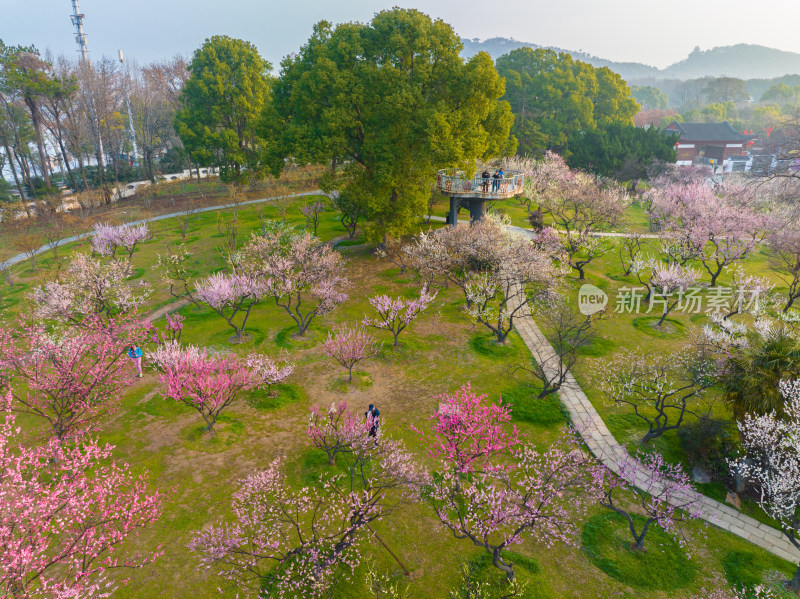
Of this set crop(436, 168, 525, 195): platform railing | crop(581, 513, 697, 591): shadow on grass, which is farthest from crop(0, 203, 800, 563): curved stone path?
crop(436, 168, 525, 195): platform railing

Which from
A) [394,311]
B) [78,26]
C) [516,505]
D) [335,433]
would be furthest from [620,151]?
[78,26]

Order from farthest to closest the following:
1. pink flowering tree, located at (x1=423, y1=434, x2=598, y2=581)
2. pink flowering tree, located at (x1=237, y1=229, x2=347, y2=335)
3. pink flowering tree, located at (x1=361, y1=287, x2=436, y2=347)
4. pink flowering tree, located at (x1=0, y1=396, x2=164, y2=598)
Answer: pink flowering tree, located at (x1=237, y1=229, x2=347, y2=335) → pink flowering tree, located at (x1=361, y1=287, x2=436, y2=347) → pink flowering tree, located at (x1=423, y1=434, x2=598, y2=581) → pink flowering tree, located at (x1=0, y1=396, x2=164, y2=598)

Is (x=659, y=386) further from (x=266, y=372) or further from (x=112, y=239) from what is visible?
(x=112, y=239)

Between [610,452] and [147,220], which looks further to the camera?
[147,220]

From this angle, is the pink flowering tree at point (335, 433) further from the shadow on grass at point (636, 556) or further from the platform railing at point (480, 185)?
the platform railing at point (480, 185)

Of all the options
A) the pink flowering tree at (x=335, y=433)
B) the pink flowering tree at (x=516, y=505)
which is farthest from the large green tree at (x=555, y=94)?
the pink flowering tree at (x=335, y=433)

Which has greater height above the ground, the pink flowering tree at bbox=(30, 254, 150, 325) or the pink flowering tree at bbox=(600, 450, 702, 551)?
the pink flowering tree at bbox=(30, 254, 150, 325)

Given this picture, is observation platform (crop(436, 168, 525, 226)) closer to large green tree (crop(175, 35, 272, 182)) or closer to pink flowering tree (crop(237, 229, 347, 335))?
pink flowering tree (crop(237, 229, 347, 335))
